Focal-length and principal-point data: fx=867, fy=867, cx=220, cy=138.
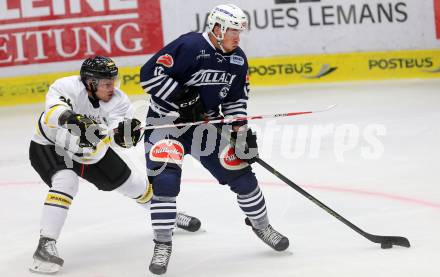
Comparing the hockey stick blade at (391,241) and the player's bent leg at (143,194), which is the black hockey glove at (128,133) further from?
the hockey stick blade at (391,241)

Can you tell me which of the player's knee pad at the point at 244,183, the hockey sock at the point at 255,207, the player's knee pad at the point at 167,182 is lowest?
the hockey sock at the point at 255,207

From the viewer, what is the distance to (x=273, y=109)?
8.48 m

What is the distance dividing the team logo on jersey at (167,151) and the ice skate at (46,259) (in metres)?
0.66

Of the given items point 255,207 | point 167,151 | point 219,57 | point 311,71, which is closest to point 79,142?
point 167,151

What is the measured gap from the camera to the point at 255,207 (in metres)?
4.39

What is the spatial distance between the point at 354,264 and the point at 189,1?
6022 millimetres

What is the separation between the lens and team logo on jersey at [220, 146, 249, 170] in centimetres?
431

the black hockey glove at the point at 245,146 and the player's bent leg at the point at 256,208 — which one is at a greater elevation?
the black hockey glove at the point at 245,146

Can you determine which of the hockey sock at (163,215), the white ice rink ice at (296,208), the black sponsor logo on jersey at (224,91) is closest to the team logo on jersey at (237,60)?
Answer: the black sponsor logo on jersey at (224,91)

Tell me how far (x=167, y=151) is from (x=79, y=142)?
0.46 m

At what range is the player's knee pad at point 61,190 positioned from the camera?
4234 millimetres

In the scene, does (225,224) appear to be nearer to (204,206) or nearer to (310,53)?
(204,206)

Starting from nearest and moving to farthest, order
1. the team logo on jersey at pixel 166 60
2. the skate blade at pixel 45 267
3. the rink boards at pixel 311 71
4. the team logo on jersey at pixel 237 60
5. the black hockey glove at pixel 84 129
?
the black hockey glove at pixel 84 129 → the skate blade at pixel 45 267 → the team logo on jersey at pixel 166 60 → the team logo on jersey at pixel 237 60 → the rink boards at pixel 311 71

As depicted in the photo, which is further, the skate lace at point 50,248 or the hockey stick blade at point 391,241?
the hockey stick blade at point 391,241
